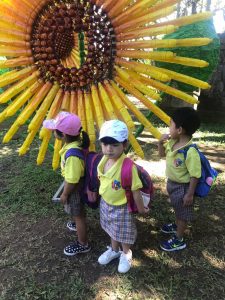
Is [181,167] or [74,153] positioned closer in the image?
[74,153]

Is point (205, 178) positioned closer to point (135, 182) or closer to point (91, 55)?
point (135, 182)

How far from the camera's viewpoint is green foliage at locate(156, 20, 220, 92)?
6.94ft

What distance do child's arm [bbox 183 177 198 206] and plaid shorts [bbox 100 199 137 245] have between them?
400 millimetres

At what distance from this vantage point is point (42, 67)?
2098mm

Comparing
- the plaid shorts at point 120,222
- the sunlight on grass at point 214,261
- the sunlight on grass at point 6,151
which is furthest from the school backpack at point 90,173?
the sunlight on grass at point 6,151

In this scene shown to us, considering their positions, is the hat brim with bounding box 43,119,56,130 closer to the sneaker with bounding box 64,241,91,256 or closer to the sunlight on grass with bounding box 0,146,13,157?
the sneaker with bounding box 64,241,91,256

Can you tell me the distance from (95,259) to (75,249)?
0.17 m

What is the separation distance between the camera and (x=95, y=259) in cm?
233

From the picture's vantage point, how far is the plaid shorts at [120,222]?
2.03m

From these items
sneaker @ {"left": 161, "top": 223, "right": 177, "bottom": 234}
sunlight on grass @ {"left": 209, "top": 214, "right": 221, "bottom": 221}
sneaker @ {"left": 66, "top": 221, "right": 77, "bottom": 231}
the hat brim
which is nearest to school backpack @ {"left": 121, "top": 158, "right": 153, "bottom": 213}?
the hat brim

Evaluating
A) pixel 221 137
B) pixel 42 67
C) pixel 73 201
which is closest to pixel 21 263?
pixel 73 201

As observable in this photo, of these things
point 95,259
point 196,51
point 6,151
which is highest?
point 196,51

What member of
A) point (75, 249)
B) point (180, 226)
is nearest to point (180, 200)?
point (180, 226)

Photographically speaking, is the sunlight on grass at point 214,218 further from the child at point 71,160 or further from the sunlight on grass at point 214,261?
the child at point 71,160
